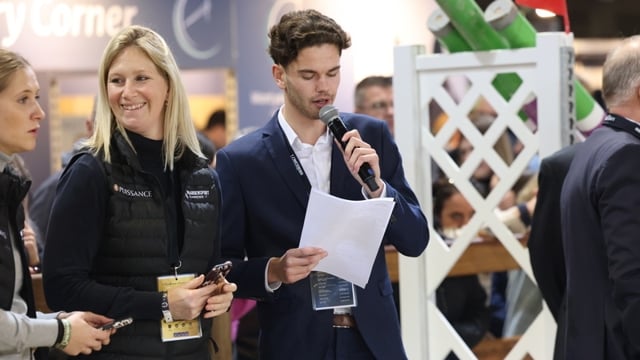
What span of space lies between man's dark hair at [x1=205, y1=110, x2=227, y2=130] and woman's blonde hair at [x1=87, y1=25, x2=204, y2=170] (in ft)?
16.2

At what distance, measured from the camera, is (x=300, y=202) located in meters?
2.70

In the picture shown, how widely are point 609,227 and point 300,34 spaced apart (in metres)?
0.89

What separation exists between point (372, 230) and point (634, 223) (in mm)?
628

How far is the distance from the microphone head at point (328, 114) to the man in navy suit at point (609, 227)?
692 mm

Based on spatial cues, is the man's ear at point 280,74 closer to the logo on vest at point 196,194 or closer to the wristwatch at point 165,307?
the logo on vest at point 196,194

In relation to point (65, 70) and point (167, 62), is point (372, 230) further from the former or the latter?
point (65, 70)

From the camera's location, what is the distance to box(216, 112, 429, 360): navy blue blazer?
2.66 meters

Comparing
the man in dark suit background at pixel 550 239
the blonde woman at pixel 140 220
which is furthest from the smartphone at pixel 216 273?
the man in dark suit background at pixel 550 239

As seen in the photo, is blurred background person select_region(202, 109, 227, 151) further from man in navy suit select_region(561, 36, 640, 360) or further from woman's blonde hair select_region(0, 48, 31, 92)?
woman's blonde hair select_region(0, 48, 31, 92)

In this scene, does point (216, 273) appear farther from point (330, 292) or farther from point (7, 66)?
point (7, 66)

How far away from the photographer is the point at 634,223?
260cm

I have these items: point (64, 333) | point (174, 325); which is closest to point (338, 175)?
point (174, 325)

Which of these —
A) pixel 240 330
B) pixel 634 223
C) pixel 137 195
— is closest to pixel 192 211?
pixel 137 195

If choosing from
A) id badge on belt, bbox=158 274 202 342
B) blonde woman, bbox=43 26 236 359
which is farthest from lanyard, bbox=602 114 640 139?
id badge on belt, bbox=158 274 202 342
